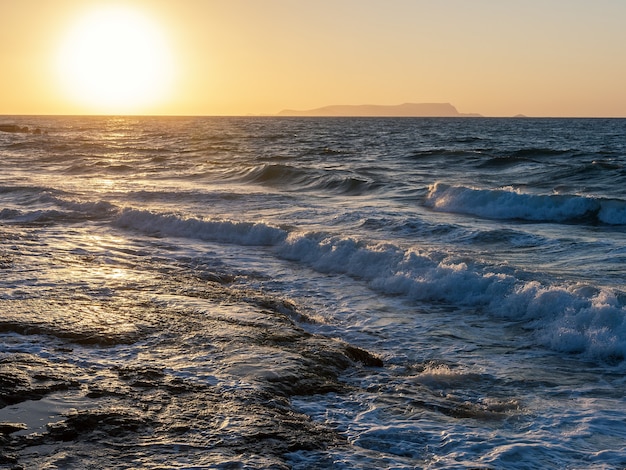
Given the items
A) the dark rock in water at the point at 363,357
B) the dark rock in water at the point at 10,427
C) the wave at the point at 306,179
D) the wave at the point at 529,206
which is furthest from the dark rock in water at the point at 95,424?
the wave at the point at 306,179

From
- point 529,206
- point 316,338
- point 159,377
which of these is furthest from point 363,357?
point 529,206

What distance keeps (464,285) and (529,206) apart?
966 centimetres

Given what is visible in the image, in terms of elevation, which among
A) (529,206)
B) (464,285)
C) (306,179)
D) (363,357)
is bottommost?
(363,357)

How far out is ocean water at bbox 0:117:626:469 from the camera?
534 cm

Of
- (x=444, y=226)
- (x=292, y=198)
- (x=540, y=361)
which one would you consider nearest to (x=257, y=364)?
(x=540, y=361)

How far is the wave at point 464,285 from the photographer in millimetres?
8289

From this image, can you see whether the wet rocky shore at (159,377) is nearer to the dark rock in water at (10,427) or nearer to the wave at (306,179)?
the dark rock in water at (10,427)

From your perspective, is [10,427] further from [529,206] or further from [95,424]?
[529,206]

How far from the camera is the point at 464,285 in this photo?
10.7 meters

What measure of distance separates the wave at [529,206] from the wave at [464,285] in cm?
703

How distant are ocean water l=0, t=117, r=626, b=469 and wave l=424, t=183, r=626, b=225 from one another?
0.09 m

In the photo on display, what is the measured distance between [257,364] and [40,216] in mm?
13711

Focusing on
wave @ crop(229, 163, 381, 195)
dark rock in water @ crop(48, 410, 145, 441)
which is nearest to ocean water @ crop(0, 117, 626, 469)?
dark rock in water @ crop(48, 410, 145, 441)

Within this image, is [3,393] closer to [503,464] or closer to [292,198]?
[503,464]
